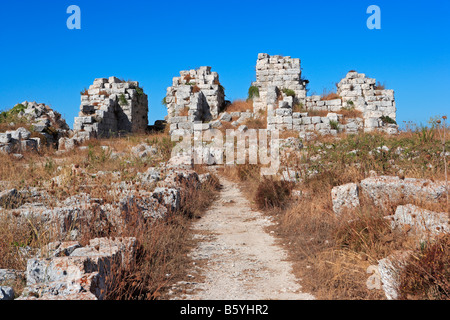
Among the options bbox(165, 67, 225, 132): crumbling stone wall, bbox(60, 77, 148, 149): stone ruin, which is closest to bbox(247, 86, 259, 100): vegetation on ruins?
bbox(165, 67, 225, 132): crumbling stone wall

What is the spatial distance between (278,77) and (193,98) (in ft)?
17.2

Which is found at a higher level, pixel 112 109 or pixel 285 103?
pixel 112 109

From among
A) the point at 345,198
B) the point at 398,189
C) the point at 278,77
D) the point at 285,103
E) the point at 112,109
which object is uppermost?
the point at 278,77

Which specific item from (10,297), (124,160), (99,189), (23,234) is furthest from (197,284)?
(124,160)

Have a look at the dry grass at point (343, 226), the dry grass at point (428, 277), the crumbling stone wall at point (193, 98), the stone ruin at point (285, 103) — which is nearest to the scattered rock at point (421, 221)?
the dry grass at point (343, 226)

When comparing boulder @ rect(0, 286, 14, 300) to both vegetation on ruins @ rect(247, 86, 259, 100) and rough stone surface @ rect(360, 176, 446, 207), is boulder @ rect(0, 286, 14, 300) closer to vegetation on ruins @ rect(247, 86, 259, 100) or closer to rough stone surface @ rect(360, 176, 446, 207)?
rough stone surface @ rect(360, 176, 446, 207)

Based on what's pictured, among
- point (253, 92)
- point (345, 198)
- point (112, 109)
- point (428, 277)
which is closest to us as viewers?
point (428, 277)

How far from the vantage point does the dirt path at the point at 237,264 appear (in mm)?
4336

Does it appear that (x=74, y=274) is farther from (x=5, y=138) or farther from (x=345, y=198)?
(x=5, y=138)

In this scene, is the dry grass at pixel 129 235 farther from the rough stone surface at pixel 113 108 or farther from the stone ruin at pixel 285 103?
the rough stone surface at pixel 113 108

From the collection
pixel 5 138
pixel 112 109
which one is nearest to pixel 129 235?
pixel 5 138

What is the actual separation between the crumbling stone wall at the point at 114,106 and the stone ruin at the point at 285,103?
2160 millimetres

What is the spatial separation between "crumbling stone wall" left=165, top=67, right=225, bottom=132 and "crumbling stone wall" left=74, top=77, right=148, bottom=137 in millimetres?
2055

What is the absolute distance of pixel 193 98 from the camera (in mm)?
20000
